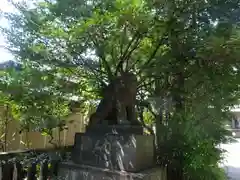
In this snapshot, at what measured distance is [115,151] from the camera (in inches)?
138

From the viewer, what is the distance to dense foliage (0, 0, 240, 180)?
3.29 metres

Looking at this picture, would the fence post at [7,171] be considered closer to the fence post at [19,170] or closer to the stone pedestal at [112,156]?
the fence post at [19,170]

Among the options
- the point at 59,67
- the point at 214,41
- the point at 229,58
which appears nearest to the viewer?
the point at 214,41

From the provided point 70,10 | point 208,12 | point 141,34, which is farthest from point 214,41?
point 70,10

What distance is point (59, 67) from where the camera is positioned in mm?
4004

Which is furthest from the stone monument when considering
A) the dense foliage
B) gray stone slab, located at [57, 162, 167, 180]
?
the dense foliage

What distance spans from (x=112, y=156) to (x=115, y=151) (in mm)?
90

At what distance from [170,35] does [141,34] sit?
50cm


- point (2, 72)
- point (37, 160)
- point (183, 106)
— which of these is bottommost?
point (37, 160)

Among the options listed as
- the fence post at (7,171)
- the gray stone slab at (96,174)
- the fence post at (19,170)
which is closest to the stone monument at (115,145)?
the gray stone slab at (96,174)

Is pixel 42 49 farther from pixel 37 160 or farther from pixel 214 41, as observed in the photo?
pixel 214 41

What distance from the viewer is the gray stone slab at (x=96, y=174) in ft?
10.7

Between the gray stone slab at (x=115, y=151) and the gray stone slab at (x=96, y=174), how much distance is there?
10 centimetres

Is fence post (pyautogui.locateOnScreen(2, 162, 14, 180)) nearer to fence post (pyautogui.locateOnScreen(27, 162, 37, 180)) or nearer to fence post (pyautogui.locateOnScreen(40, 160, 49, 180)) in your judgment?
fence post (pyautogui.locateOnScreen(27, 162, 37, 180))
